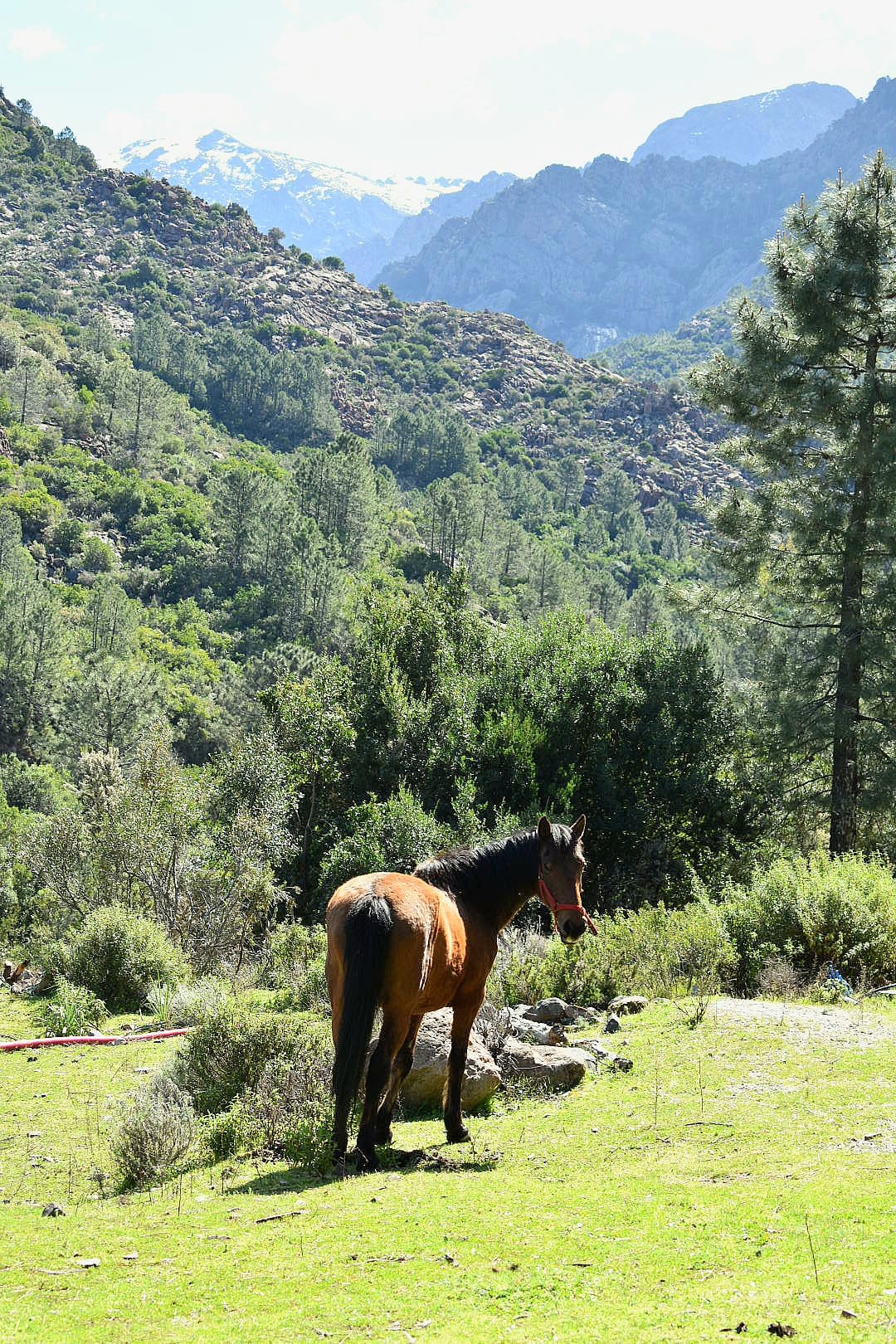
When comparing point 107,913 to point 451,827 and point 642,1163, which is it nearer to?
point 451,827

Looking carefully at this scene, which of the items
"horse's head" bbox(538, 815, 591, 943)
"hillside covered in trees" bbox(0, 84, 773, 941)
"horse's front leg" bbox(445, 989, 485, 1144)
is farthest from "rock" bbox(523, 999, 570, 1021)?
"hillside covered in trees" bbox(0, 84, 773, 941)

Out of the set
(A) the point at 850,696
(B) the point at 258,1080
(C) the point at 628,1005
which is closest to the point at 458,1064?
(B) the point at 258,1080

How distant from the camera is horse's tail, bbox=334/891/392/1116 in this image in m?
6.05

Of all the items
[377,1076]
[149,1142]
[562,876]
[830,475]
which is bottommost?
[149,1142]

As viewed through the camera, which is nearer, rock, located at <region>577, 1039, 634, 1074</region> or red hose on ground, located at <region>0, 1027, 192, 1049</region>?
rock, located at <region>577, 1039, 634, 1074</region>

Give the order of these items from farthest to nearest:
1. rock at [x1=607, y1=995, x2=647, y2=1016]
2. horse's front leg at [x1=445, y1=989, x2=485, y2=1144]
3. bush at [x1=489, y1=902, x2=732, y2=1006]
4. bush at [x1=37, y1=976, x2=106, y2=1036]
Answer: bush at [x1=37, y1=976, x2=106, y2=1036] < bush at [x1=489, y1=902, x2=732, y2=1006] < rock at [x1=607, y1=995, x2=647, y2=1016] < horse's front leg at [x1=445, y1=989, x2=485, y2=1144]

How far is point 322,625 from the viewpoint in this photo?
69.2 m

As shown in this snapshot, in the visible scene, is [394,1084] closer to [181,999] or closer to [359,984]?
[359,984]

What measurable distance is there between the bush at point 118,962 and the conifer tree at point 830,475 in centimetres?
1143

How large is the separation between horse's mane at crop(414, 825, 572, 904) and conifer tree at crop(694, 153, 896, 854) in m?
12.0

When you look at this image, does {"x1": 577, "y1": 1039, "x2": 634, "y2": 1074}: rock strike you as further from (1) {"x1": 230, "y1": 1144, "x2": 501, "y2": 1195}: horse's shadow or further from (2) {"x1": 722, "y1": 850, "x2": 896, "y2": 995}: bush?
(2) {"x1": 722, "y1": 850, "x2": 896, "y2": 995}: bush

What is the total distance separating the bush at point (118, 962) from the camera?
45.0 ft

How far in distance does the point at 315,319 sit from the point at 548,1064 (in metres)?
159

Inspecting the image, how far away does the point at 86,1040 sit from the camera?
10727 millimetres
